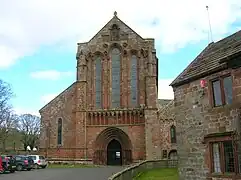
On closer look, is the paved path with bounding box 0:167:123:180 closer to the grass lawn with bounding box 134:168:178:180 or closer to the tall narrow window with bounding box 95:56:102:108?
the grass lawn with bounding box 134:168:178:180

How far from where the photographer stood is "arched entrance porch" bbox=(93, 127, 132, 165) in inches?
1625

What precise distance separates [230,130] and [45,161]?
28.7m

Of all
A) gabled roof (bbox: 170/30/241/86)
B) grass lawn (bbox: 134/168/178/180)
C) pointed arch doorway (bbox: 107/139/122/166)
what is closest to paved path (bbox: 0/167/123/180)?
grass lawn (bbox: 134/168/178/180)

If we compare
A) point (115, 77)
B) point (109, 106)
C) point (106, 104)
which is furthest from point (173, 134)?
point (115, 77)

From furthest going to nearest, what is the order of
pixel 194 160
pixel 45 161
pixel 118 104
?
pixel 118 104 < pixel 45 161 < pixel 194 160

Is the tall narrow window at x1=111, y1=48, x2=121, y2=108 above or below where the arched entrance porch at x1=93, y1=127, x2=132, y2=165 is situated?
above

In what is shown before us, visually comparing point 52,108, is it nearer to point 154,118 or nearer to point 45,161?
point 45,161

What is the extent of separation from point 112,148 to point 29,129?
4236 cm

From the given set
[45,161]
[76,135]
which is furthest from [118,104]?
[45,161]

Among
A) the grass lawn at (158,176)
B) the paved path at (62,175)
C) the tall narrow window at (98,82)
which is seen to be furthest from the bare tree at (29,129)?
the grass lawn at (158,176)

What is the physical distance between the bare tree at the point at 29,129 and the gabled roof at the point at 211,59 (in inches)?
2598

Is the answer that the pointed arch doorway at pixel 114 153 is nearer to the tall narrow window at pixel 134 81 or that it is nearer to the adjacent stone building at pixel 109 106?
the adjacent stone building at pixel 109 106

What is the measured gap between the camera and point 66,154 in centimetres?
4128

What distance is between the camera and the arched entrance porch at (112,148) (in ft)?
135
